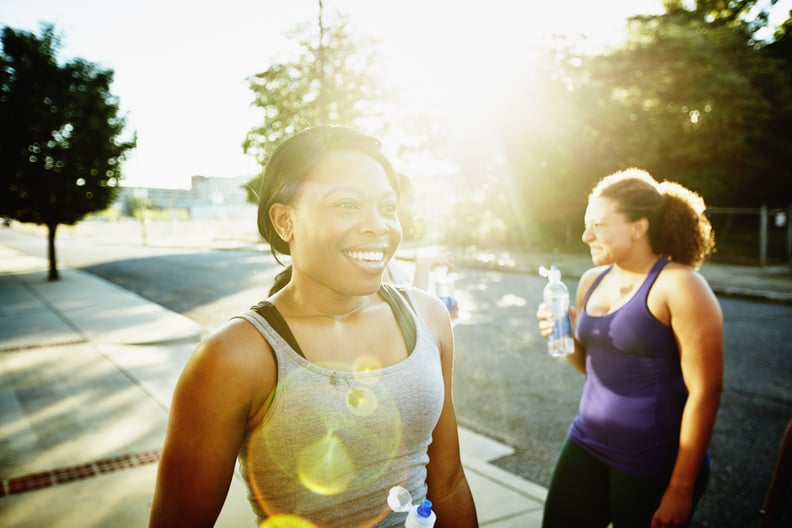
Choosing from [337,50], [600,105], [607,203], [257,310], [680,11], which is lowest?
[257,310]

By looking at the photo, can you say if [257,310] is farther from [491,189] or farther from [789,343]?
[491,189]

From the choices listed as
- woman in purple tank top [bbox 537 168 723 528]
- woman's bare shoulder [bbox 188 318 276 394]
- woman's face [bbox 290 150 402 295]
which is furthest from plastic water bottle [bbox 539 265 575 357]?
woman's bare shoulder [bbox 188 318 276 394]

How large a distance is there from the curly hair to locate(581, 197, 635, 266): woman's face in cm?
3

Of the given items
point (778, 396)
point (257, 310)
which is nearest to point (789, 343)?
point (778, 396)

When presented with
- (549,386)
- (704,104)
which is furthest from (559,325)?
(704,104)

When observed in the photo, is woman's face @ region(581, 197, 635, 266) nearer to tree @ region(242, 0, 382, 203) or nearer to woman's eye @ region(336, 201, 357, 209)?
woman's eye @ region(336, 201, 357, 209)

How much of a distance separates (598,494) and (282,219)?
1788 millimetres

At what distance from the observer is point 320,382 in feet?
4.57

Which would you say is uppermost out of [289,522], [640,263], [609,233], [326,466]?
[609,233]

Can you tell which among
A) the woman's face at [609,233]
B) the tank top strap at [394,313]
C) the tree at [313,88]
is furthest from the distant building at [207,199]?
the tank top strap at [394,313]

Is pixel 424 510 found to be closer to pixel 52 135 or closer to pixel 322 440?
pixel 322 440

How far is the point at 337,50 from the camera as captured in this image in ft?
70.3

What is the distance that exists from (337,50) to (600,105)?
1091cm

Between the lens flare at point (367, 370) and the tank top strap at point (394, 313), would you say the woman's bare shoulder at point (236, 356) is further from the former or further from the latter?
the lens flare at point (367, 370)
